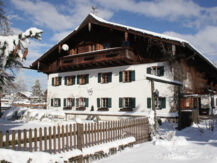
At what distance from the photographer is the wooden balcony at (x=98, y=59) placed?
1777cm

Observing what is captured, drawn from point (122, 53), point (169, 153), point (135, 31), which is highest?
point (135, 31)

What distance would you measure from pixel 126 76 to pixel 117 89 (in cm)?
146

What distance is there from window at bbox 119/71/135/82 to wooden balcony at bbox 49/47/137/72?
0.89 m

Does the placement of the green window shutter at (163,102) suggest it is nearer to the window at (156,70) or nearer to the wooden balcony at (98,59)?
the window at (156,70)

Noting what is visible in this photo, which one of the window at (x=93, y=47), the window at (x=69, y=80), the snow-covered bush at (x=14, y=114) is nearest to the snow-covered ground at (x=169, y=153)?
the window at (x=93, y=47)

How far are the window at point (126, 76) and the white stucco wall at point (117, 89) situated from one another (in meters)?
0.28

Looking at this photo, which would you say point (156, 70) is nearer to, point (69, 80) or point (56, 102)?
point (69, 80)

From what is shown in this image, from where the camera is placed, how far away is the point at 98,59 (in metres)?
19.2

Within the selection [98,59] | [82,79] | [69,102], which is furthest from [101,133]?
[69,102]

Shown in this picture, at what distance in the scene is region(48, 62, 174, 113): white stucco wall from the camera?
16938 mm

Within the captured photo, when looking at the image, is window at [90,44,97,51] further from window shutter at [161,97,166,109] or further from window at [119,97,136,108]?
window shutter at [161,97,166,109]

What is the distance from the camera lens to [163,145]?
8078 mm

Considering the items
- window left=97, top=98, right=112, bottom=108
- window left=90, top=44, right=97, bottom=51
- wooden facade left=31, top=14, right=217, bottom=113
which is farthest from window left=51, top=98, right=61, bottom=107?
window left=90, top=44, right=97, bottom=51

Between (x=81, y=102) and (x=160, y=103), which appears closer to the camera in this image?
(x=160, y=103)
